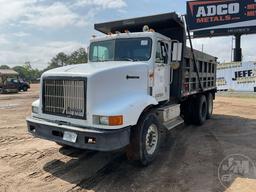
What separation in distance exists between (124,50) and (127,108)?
206 centimetres

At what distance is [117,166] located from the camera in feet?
21.3

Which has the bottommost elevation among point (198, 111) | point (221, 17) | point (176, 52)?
point (198, 111)

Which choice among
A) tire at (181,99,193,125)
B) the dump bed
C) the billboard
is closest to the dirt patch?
the dump bed

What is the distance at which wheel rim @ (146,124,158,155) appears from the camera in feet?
21.5

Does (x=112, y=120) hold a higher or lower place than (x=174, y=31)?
lower

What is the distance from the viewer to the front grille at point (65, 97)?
18.9 ft

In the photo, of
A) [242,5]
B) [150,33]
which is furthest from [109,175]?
[242,5]

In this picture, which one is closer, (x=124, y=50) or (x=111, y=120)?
(x=111, y=120)

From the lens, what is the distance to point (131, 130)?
241 inches

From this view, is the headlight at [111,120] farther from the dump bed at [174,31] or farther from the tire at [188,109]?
the tire at [188,109]

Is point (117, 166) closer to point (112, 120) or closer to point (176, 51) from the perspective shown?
point (112, 120)

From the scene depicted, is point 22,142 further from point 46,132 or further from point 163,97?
point 163,97

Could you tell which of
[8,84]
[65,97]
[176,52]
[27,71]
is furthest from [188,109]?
[27,71]

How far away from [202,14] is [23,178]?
30.4 m
